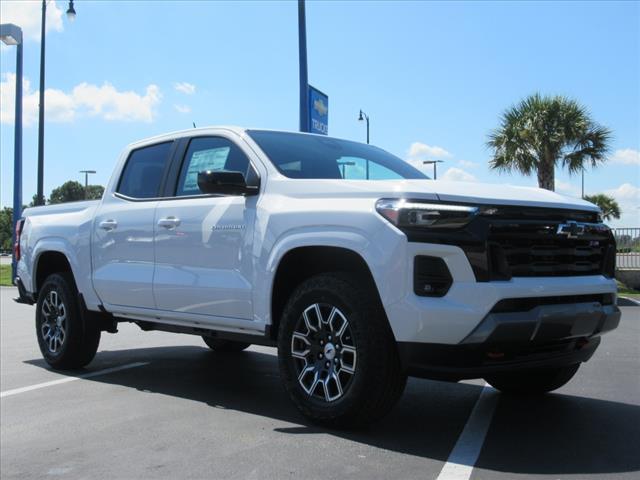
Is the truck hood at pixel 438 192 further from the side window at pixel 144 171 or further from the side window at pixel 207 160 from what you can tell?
the side window at pixel 144 171

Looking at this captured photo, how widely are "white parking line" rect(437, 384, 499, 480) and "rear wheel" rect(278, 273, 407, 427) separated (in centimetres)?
47

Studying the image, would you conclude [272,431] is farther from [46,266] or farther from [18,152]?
[18,152]

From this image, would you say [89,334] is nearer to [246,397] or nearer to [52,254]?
[52,254]

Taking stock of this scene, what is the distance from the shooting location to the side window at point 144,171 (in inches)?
230

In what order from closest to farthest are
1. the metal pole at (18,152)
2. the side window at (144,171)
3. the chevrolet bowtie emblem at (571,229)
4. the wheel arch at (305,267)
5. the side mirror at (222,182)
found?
the chevrolet bowtie emblem at (571,229)
the wheel arch at (305,267)
the side mirror at (222,182)
the side window at (144,171)
the metal pole at (18,152)

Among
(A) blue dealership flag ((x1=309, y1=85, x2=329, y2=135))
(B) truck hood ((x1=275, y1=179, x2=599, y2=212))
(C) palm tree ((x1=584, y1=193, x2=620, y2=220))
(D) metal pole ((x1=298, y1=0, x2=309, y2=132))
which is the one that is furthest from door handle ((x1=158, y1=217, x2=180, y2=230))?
(C) palm tree ((x1=584, y1=193, x2=620, y2=220))

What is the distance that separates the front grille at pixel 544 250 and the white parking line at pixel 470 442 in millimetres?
964

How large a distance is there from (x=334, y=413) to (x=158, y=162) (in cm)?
294

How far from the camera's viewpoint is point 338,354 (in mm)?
4051

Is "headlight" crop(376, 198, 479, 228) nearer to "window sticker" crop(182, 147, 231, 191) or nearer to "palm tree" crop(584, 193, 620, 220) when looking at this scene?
"window sticker" crop(182, 147, 231, 191)

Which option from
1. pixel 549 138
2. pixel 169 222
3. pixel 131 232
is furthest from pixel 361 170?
pixel 549 138

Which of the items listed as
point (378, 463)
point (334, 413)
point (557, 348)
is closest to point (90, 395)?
point (334, 413)

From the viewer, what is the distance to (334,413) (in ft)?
13.1

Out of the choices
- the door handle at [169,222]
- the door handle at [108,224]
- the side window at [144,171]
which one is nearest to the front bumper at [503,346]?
the door handle at [169,222]
